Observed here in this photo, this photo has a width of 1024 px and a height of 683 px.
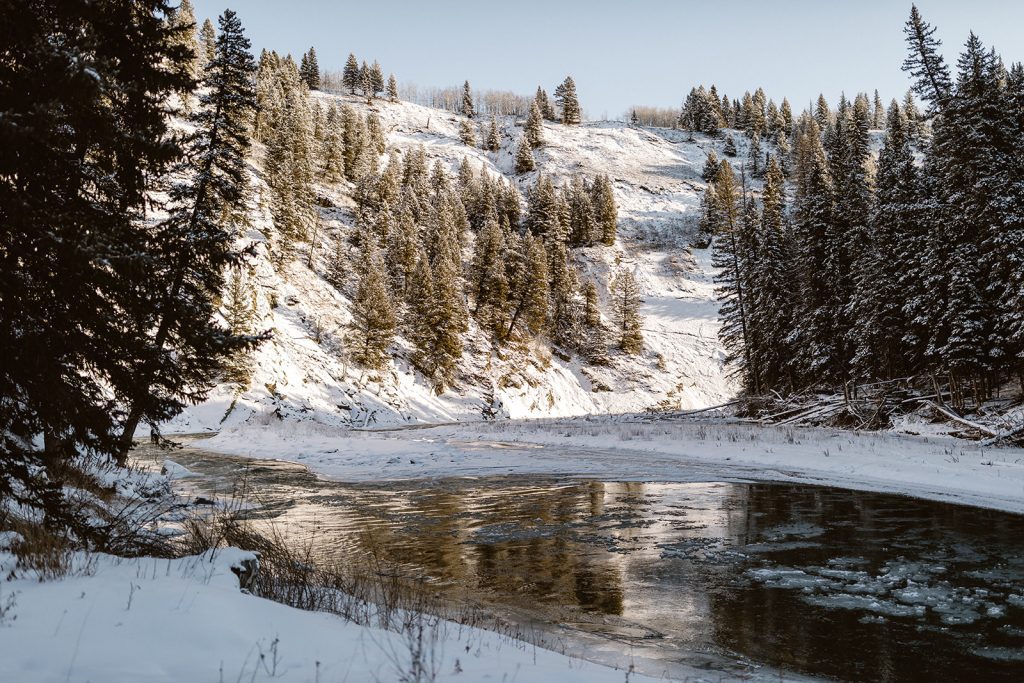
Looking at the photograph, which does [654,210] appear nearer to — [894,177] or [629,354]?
[629,354]

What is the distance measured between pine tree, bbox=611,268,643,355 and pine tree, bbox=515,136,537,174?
4913cm

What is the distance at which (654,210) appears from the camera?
11756 centimetres

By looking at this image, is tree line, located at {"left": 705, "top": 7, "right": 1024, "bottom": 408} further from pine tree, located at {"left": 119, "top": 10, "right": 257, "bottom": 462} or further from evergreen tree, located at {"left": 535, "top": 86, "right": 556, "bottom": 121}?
evergreen tree, located at {"left": 535, "top": 86, "right": 556, "bottom": 121}

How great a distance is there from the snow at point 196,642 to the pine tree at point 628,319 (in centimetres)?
7768

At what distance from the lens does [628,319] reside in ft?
271

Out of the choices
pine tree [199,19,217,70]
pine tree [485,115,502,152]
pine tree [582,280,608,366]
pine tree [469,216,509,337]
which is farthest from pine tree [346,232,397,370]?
pine tree [485,115,502,152]

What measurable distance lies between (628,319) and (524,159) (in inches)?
2235

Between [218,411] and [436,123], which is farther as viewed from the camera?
[436,123]

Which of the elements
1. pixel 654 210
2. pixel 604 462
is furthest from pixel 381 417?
pixel 654 210

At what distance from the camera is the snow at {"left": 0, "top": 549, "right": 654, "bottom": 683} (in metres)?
3.87

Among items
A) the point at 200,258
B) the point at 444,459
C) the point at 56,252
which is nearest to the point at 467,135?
the point at 444,459

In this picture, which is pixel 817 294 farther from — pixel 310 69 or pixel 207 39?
pixel 310 69

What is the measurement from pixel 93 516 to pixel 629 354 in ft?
250

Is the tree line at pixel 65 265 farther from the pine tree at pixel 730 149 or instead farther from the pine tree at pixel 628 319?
the pine tree at pixel 730 149
